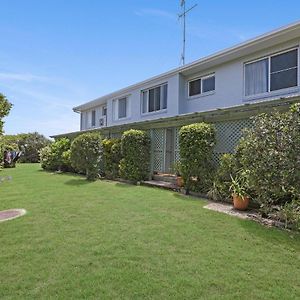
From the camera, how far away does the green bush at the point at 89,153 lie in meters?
14.7

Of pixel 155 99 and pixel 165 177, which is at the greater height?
pixel 155 99

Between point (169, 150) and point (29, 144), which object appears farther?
point (29, 144)

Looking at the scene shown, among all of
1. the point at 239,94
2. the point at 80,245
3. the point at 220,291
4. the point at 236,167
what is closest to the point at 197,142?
the point at 236,167

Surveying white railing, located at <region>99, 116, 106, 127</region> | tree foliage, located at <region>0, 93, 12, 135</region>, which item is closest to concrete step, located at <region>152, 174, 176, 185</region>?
tree foliage, located at <region>0, 93, 12, 135</region>

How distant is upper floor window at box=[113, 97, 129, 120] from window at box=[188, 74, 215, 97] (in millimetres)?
5995

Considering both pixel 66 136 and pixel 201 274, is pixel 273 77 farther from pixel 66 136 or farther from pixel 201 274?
pixel 66 136

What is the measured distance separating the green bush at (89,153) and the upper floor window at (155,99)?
4187 mm

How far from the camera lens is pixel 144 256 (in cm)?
459

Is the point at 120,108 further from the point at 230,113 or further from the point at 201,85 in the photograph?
the point at 230,113

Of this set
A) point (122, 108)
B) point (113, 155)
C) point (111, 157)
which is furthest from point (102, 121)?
point (113, 155)

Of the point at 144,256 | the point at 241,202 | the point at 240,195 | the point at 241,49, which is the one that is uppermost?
the point at 241,49

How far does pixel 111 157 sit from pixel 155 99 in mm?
4650

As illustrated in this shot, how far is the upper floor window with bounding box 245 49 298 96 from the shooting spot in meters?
10.8

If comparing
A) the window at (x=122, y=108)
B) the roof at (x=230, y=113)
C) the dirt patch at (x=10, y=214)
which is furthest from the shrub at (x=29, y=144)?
the dirt patch at (x=10, y=214)
